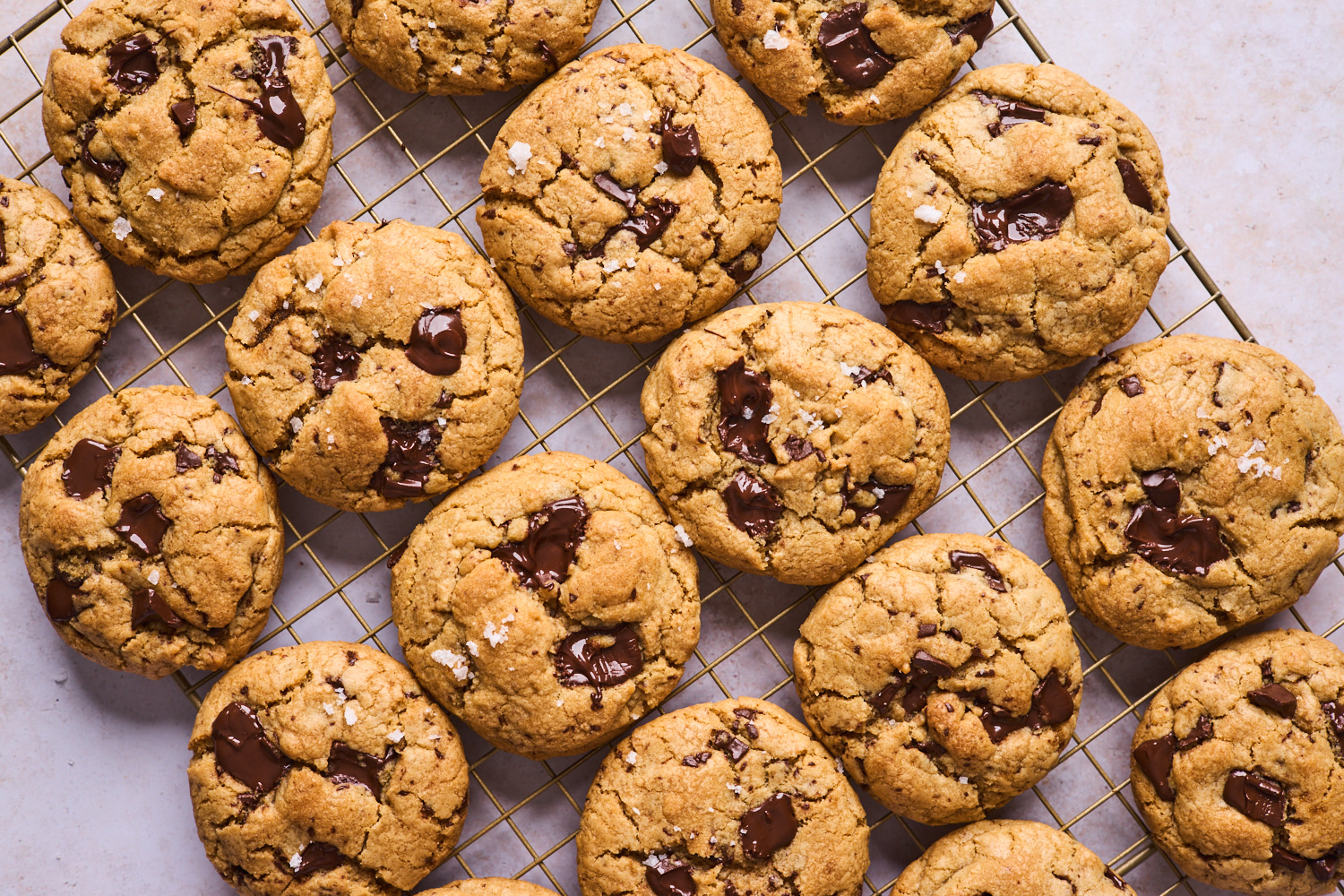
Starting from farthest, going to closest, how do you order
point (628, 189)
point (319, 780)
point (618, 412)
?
point (618, 412)
point (628, 189)
point (319, 780)

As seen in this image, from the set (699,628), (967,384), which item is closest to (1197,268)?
(967,384)

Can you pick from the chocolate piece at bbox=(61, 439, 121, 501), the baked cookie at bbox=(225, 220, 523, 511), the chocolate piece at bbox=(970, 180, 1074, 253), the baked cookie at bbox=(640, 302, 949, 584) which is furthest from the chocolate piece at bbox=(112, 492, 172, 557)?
the chocolate piece at bbox=(970, 180, 1074, 253)

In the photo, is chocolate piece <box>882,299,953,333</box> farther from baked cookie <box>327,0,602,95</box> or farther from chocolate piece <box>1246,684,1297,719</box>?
chocolate piece <box>1246,684,1297,719</box>

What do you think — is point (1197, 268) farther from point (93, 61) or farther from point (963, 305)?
point (93, 61)

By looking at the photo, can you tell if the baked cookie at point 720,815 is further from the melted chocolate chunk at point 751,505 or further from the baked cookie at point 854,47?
the baked cookie at point 854,47

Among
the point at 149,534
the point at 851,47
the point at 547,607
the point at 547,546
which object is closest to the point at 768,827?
the point at 547,607

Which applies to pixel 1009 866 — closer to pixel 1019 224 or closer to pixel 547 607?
pixel 547 607
